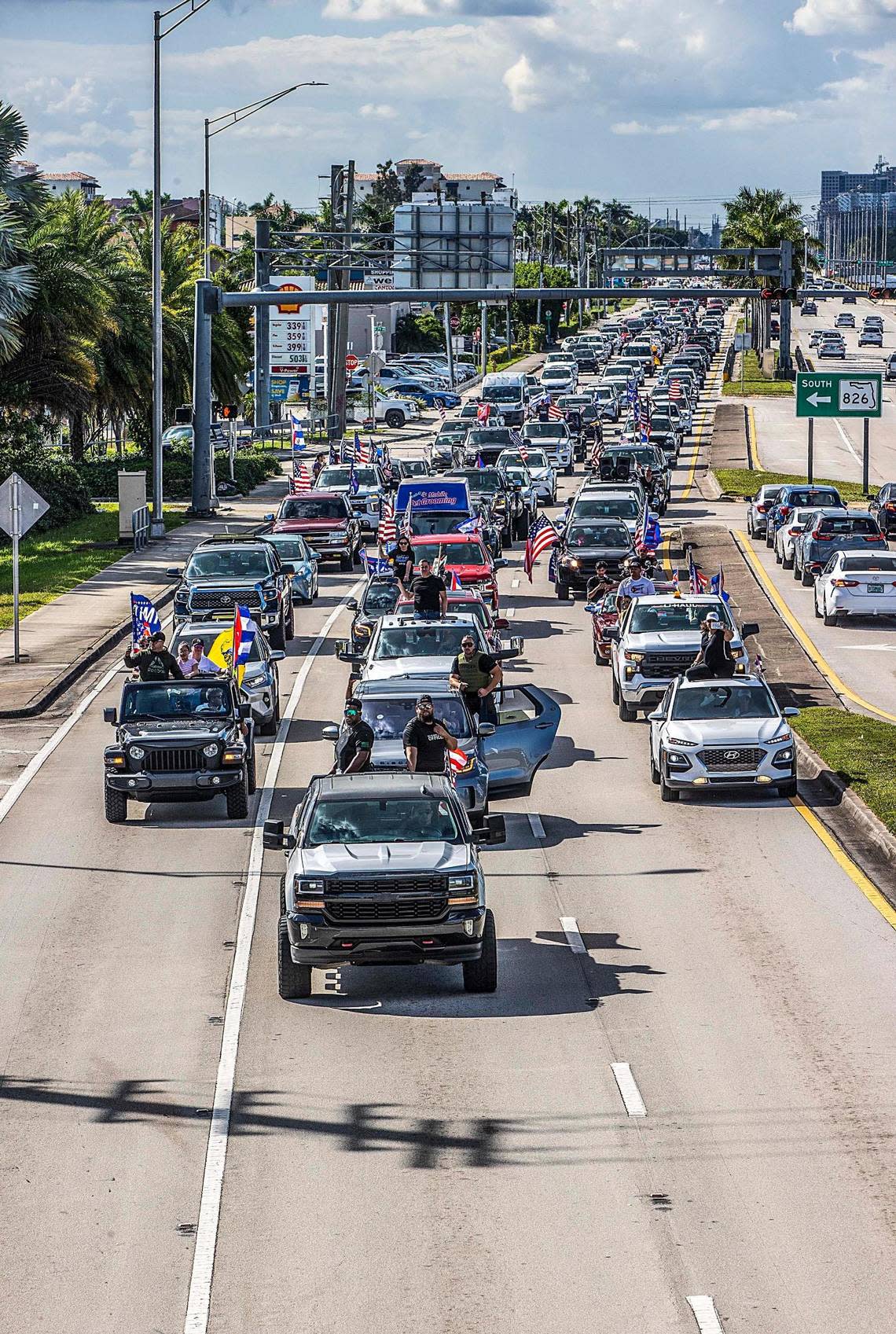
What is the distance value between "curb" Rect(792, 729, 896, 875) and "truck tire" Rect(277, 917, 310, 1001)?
6105 millimetres

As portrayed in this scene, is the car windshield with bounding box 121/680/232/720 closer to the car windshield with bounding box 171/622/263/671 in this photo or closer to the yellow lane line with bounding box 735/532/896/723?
the car windshield with bounding box 171/622/263/671

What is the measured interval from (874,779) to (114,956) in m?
10.3

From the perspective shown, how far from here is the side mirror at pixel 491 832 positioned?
16031mm

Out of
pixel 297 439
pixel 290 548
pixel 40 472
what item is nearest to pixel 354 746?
pixel 290 548

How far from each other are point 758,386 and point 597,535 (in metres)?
73.9

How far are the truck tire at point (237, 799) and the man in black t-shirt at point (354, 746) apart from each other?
1728 mm

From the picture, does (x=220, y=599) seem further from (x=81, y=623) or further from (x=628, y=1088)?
(x=628, y=1088)

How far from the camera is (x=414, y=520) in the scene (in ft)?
139

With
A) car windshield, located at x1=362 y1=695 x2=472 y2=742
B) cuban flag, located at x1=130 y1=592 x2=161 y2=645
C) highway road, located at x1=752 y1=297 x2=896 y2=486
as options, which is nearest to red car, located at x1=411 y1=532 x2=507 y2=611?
cuban flag, located at x1=130 y1=592 x2=161 y2=645

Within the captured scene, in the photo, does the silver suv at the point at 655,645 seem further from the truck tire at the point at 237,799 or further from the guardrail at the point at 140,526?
the guardrail at the point at 140,526

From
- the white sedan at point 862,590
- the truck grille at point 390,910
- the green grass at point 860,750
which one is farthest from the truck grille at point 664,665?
the truck grille at point 390,910

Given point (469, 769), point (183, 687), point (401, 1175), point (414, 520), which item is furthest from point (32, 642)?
point (401, 1175)

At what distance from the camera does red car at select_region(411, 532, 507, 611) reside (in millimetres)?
38531

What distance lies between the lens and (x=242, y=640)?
27766mm
